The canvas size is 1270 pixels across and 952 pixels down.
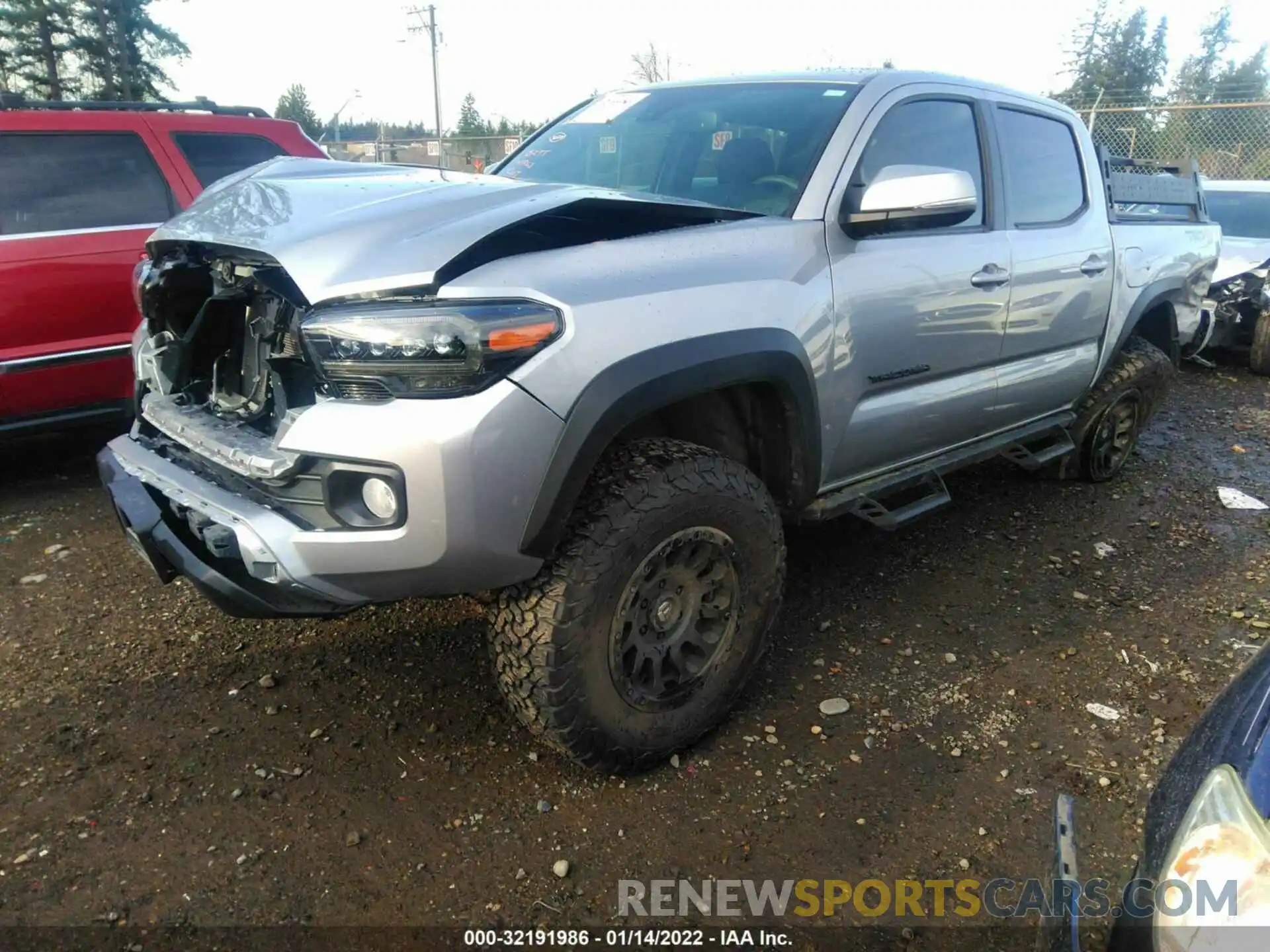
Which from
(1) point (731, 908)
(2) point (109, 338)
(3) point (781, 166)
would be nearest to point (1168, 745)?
(1) point (731, 908)

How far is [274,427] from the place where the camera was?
2359mm

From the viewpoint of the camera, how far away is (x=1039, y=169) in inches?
154

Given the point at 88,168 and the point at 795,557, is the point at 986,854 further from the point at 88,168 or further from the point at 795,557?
the point at 88,168

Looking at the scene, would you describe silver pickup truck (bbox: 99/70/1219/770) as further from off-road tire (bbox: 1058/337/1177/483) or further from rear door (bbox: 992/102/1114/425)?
off-road tire (bbox: 1058/337/1177/483)

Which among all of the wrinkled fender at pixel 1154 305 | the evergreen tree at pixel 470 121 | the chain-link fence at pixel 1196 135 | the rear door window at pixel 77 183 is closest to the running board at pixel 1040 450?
the wrinkled fender at pixel 1154 305

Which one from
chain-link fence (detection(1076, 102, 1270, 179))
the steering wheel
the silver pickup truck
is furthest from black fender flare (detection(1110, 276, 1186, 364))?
chain-link fence (detection(1076, 102, 1270, 179))

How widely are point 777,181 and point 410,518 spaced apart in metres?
1.68

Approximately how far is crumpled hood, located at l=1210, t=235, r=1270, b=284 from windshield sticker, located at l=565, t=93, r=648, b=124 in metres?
6.37

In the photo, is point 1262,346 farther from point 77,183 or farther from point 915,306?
point 77,183

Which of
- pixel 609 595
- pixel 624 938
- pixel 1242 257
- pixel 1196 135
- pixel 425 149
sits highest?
pixel 1196 135

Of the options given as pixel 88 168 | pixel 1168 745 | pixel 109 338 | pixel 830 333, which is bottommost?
pixel 1168 745

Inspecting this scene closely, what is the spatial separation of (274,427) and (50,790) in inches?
45.4

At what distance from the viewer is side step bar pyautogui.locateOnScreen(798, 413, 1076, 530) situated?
3.11 metres

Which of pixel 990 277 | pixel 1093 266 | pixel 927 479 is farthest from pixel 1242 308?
pixel 927 479
